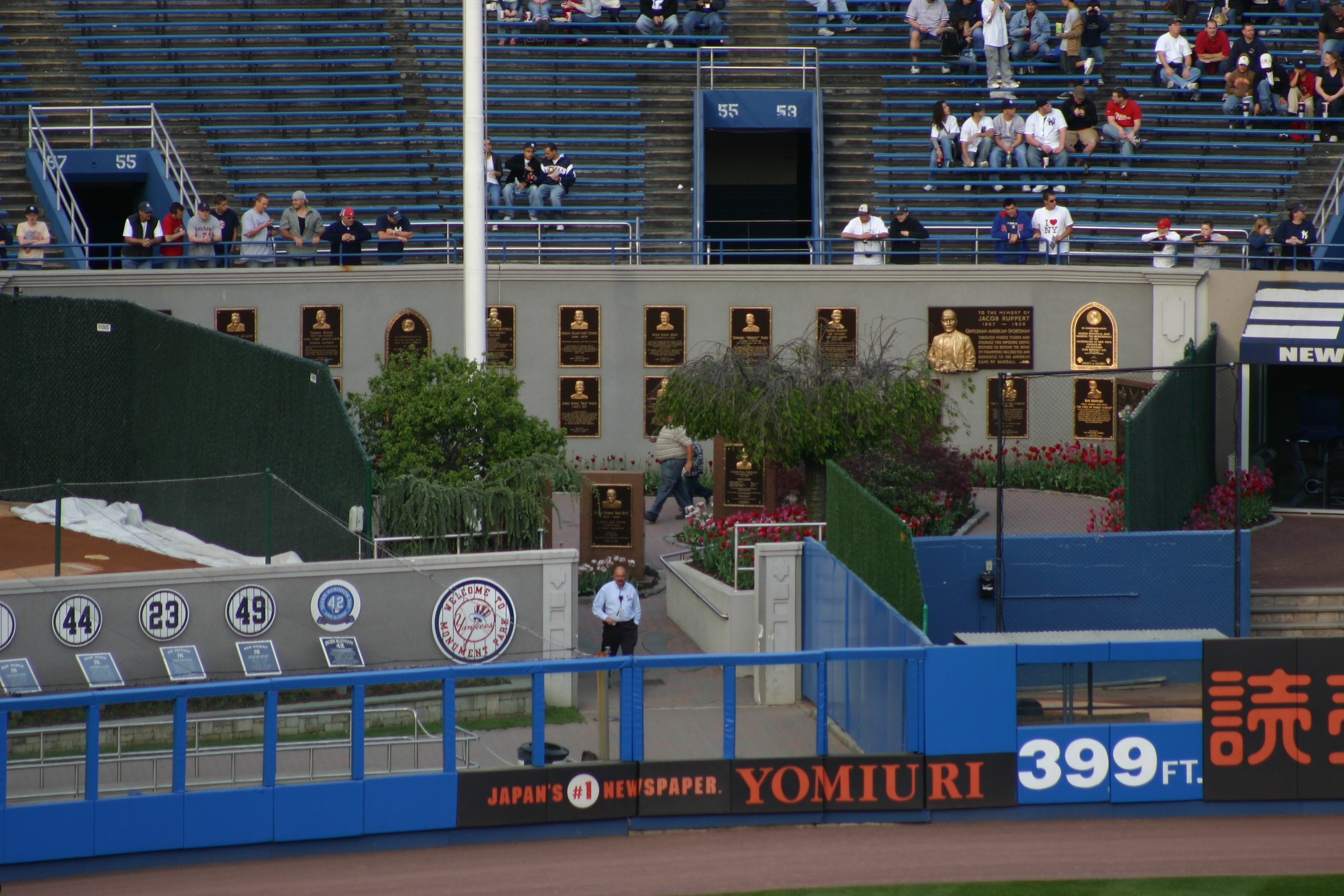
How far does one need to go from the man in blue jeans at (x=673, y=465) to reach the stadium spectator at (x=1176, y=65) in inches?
532

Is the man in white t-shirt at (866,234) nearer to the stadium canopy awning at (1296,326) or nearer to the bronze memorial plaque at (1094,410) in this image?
the bronze memorial plaque at (1094,410)

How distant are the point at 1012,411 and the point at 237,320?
13.2 metres

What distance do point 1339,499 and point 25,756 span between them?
20.2 metres

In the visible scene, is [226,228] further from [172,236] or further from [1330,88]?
[1330,88]

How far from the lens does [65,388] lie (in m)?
23.7

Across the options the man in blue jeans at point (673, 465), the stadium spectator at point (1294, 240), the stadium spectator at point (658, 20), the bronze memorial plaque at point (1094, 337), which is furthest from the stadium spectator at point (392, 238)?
the stadium spectator at point (1294, 240)

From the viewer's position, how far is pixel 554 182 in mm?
29531

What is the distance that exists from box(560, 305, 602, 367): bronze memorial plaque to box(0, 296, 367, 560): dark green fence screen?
722 cm

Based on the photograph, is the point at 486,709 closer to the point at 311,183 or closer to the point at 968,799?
the point at 968,799

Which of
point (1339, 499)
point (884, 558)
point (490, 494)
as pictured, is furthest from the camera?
point (1339, 499)

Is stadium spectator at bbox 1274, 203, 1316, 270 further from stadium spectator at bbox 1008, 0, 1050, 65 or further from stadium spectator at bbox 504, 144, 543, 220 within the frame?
stadium spectator at bbox 504, 144, 543, 220

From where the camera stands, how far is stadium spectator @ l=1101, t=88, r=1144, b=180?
1182 inches

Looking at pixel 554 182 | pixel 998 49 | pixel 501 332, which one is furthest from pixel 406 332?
pixel 998 49

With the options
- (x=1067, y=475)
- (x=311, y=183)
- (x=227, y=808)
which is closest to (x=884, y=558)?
(x=227, y=808)
